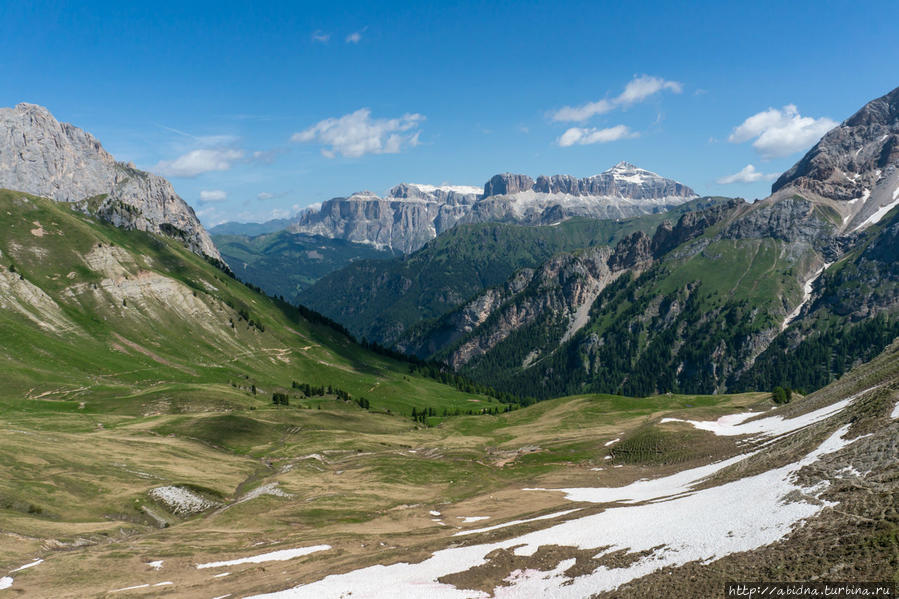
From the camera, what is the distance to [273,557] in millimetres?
55625

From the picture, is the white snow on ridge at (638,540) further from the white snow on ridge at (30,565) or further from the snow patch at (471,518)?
the white snow on ridge at (30,565)

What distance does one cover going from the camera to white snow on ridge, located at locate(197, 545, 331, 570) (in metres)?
54.6

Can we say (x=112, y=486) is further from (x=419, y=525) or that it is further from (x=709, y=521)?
(x=709, y=521)

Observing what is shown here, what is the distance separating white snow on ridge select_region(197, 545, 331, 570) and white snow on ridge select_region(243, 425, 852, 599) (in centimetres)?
1298

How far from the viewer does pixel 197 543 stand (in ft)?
207

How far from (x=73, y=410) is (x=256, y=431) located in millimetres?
60331

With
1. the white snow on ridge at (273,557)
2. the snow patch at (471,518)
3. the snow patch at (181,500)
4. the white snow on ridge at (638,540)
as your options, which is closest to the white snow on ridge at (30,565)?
the white snow on ridge at (273,557)

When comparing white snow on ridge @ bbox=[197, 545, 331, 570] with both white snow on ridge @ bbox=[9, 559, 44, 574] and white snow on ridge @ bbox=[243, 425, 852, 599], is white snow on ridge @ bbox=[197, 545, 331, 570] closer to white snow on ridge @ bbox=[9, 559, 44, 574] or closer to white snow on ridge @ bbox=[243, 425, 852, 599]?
Answer: white snow on ridge @ bbox=[243, 425, 852, 599]

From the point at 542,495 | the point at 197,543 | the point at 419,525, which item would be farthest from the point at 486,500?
the point at 197,543

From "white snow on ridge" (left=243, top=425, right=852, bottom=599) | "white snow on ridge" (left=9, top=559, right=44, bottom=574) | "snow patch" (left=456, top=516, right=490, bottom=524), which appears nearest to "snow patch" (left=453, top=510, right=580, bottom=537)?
"white snow on ridge" (left=243, top=425, right=852, bottom=599)

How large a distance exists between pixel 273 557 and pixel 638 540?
125ft

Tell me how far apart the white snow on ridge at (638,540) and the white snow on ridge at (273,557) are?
12984 millimetres

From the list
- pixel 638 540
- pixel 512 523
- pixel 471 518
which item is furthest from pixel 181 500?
pixel 638 540

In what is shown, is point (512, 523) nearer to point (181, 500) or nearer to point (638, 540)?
point (638, 540)
